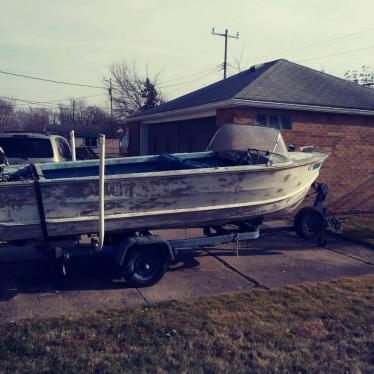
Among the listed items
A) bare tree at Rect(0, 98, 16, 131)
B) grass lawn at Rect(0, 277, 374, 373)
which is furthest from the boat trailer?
bare tree at Rect(0, 98, 16, 131)

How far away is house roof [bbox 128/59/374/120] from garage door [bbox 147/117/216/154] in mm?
664

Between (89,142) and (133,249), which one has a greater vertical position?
(89,142)

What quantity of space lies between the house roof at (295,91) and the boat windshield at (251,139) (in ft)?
9.22

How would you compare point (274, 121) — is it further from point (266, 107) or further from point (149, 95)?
point (149, 95)

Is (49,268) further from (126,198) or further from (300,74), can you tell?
(300,74)

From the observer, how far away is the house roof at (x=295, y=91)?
10.5m

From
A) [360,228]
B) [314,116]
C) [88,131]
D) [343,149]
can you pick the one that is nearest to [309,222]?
[360,228]

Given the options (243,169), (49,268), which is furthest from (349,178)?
(49,268)

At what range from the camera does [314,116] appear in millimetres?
10922

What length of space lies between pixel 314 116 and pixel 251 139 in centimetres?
460

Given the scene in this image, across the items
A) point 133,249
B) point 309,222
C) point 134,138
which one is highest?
point 134,138

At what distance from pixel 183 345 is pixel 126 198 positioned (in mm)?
2179

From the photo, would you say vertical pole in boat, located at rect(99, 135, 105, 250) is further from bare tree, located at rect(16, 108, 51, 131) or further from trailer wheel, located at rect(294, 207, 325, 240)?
bare tree, located at rect(16, 108, 51, 131)

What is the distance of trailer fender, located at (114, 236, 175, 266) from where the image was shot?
17.9 feet
